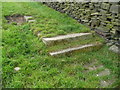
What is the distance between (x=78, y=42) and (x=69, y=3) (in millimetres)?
3154

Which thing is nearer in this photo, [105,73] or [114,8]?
[105,73]

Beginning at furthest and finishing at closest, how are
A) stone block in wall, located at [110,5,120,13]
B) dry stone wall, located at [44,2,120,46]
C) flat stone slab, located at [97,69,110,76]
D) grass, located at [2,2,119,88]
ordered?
dry stone wall, located at [44,2,120,46] < stone block in wall, located at [110,5,120,13] < flat stone slab, located at [97,69,110,76] < grass, located at [2,2,119,88]

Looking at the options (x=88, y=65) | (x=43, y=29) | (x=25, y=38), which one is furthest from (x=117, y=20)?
(x=25, y=38)

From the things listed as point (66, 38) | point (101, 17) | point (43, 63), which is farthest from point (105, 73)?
point (101, 17)

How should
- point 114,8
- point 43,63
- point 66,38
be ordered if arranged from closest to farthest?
1. point 43,63
2. point 114,8
3. point 66,38

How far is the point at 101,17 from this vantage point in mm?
5352

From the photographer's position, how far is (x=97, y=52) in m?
4.66

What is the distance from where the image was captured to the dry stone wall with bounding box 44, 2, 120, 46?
15.6ft

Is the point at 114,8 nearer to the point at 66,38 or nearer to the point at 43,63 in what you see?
the point at 66,38

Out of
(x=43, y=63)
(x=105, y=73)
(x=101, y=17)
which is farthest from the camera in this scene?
(x=101, y=17)

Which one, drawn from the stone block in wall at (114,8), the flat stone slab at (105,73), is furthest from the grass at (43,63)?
the stone block in wall at (114,8)

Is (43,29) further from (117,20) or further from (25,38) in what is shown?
(117,20)

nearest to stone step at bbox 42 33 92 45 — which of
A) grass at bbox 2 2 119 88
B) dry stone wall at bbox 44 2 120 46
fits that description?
grass at bbox 2 2 119 88

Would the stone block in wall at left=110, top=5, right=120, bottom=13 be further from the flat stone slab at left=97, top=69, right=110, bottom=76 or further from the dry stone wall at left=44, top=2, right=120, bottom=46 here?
the flat stone slab at left=97, top=69, right=110, bottom=76
